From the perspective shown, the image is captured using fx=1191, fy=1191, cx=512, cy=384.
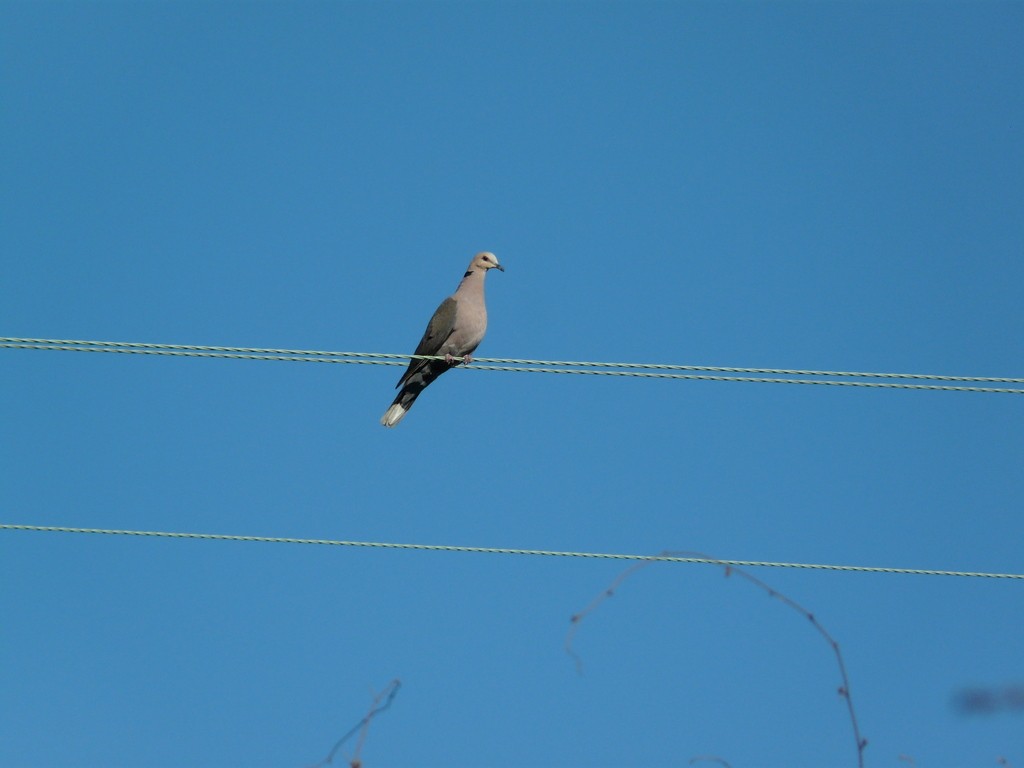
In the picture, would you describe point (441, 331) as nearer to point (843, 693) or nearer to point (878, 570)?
point (878, 570)

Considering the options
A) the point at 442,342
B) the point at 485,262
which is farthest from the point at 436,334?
the point at 485,262

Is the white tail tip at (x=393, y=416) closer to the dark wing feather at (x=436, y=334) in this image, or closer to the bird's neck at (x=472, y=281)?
the dark wing feather at (x=436, y=334)

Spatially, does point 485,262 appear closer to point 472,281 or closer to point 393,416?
point 472,281

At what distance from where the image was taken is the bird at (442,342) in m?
8.29

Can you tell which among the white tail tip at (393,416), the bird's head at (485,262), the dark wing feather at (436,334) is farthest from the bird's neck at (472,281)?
the white tail tip at (393,416)

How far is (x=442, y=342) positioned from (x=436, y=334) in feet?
0.23

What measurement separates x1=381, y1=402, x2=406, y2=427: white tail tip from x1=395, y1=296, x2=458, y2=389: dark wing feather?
19 centimetres

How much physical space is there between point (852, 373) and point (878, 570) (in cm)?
85

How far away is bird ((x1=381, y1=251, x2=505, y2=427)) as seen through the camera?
27.2 feet

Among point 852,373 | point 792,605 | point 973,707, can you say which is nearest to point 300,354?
point 852,373

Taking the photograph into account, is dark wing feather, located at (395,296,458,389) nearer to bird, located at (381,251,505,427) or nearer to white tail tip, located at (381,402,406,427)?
bird, located at (381,251,505,427)

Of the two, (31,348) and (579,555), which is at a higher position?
(31,348)

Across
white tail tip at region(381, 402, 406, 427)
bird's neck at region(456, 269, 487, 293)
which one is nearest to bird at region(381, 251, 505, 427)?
white tail tip at region(381, 402, 406, 427)

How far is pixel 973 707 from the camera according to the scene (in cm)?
191
